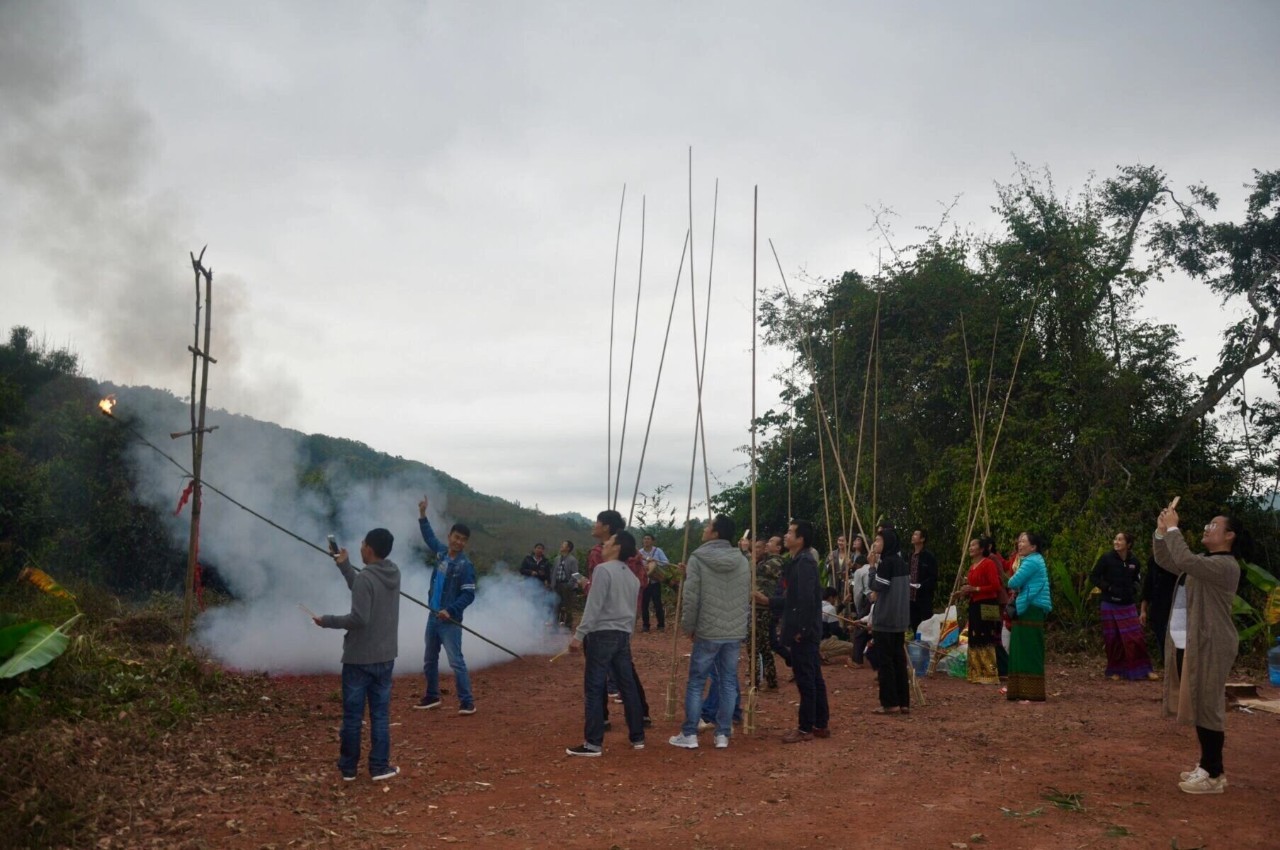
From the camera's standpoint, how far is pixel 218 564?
11742 millimetres

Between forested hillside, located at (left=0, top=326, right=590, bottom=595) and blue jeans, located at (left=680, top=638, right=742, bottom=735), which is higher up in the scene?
forested hillside, located at (left=0, top=326, right=590, bottom=595)

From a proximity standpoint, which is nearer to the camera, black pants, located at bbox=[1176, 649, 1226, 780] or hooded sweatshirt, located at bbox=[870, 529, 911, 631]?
black pants, located at bbox=[1176, 649, 1226, 780]

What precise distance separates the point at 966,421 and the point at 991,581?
272 inches

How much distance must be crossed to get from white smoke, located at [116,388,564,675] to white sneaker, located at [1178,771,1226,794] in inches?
338

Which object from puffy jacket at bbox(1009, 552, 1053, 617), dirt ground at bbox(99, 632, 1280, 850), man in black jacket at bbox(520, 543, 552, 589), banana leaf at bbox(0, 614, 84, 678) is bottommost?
dirt ground at bbox(99, 632, 1280, 850)

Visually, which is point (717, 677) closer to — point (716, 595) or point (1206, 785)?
point (716, 595)

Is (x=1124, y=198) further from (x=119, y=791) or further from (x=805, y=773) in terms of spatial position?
(x=119, y=791)

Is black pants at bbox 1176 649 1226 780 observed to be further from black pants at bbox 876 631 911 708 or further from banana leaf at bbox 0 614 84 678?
banana leaf at bbox 0 614 84 678

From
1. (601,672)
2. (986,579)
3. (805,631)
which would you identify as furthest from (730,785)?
(986,579)

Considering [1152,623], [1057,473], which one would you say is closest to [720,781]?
[1152,623]

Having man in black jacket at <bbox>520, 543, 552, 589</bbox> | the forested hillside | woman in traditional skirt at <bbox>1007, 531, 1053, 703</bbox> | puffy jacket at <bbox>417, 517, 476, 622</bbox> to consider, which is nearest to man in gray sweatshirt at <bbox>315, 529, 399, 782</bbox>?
puffy jacket at <bbox>417, 517, 476, 622</bbox>

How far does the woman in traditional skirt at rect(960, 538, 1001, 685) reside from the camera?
10414mm

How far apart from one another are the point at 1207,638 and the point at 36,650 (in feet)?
26.8

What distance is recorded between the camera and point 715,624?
7.43 metres
